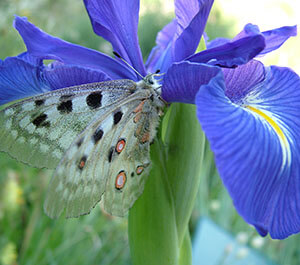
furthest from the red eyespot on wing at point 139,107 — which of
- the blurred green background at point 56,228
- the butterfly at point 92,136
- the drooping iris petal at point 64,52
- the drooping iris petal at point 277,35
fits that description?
the blurred green background at point 56,228

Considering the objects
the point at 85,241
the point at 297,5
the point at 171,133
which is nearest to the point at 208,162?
the point at 85,241

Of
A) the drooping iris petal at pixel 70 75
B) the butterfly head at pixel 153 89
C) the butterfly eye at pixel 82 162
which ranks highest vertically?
the drooping iris petal at pixel 70 75

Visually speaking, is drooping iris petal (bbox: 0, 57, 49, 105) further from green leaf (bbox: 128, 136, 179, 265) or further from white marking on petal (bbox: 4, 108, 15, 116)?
green leaf (bbox: 128, 136, 179, 265)

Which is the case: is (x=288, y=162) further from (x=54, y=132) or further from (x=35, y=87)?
(x=35, y=87)

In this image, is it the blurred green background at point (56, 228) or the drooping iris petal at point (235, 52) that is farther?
the blurred green background at point (56, 228)

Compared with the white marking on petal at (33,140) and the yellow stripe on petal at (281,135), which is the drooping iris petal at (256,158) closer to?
the yellow stripe on petal at (281,135)

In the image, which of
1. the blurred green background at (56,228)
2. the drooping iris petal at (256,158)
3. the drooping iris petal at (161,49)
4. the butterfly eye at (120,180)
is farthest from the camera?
the blurred green background at (56,228)
